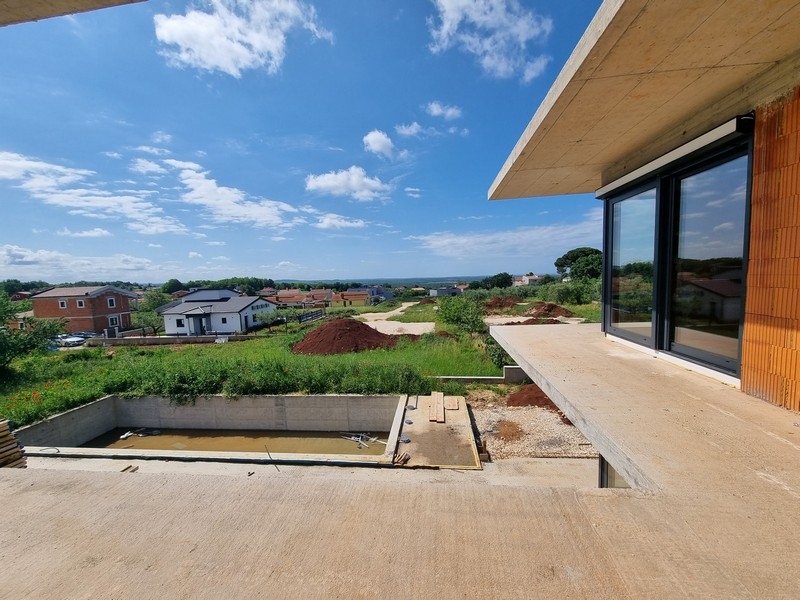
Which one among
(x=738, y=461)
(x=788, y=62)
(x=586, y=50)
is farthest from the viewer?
(x=788, y=62)

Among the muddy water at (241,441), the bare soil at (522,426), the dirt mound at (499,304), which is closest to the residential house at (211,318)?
the muddy water at (241,441)

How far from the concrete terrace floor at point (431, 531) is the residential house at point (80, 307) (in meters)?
35.3

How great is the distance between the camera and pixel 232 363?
36.3 ft

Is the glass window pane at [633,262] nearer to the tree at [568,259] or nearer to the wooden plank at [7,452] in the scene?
the wooden plank at [7,452]

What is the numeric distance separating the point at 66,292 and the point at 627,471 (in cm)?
4104

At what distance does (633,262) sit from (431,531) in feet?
14.2

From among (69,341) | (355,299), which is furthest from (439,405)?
(355,299)

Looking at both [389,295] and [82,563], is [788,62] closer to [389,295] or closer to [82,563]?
[82,563]

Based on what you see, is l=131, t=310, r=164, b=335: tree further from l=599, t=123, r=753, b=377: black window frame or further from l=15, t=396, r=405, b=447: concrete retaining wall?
l=599, t=123, r=753, b=377: black window frame

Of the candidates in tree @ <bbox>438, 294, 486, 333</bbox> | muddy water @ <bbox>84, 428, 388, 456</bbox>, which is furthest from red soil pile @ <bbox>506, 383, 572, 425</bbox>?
tree @ <bbox>438, 294, 486, 333</bbox>

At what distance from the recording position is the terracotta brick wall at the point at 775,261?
2184mm

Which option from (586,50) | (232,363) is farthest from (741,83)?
(232,363)

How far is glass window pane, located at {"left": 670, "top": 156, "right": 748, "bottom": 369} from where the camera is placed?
2.71 metres

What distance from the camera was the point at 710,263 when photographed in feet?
9.82
